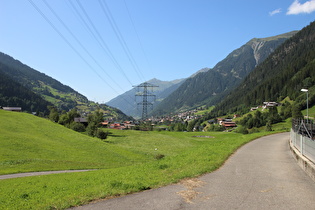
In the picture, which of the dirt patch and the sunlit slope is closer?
the dirt patch

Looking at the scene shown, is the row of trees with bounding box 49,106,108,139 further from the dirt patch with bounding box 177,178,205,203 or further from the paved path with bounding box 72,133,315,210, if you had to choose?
the paved path with bounding box 72,133,315,210

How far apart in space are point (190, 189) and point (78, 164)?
126 feet

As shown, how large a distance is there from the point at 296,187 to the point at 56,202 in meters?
11.7

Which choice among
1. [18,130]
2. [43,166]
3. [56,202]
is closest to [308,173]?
[56,202]

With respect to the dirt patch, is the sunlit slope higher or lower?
lower

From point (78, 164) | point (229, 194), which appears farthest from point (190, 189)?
point (78, 164)

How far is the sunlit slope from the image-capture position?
4284cm

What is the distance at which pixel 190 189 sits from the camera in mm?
11867

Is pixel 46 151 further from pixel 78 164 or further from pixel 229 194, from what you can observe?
→ pixel 229 194

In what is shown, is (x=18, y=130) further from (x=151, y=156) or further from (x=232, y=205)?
(x=232, y=205)

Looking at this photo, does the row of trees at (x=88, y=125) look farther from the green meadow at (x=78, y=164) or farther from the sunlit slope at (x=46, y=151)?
the sunlit slope at (x=46, y=151)

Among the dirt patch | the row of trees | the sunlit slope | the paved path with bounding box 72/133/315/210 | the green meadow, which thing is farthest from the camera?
the row of trees

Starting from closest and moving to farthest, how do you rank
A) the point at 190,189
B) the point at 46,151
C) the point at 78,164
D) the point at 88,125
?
the point at 190,189 < the point at 78,164 < the point at 46,151 < the point at 88,125

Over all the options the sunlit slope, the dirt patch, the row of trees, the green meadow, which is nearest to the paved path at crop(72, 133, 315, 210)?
the dirt patch
